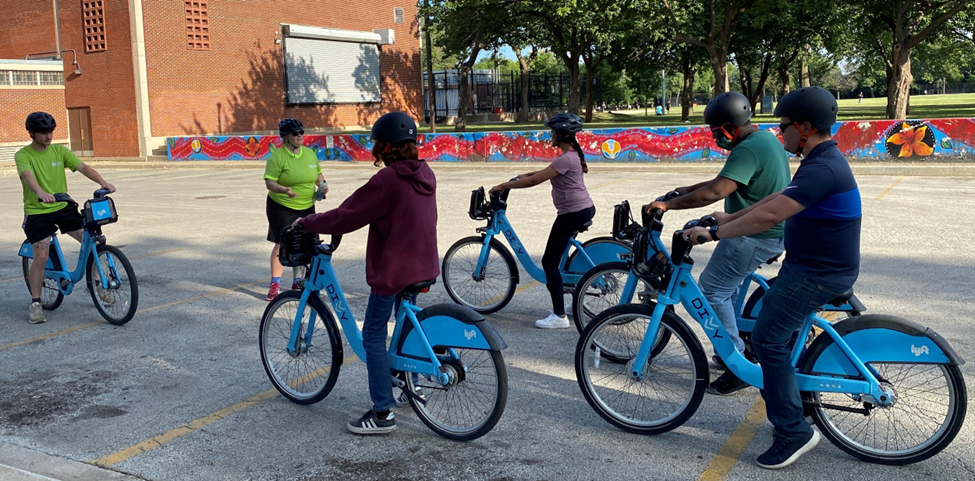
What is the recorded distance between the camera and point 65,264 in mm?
7680

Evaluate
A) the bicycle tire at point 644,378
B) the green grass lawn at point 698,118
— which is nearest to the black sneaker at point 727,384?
the bicycle tire at point 644,378

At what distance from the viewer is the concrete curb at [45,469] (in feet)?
13.9

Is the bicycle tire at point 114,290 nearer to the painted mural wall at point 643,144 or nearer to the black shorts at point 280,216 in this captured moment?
the black shorts at point 280,216

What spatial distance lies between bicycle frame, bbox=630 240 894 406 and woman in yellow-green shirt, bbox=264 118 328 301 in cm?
447

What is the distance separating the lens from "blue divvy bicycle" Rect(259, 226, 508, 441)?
4.41 m

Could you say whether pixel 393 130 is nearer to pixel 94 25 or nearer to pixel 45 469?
pixel 45 469

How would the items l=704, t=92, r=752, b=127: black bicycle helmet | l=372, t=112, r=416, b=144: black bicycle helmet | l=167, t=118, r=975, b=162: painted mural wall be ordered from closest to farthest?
l=372, t=112, r=416, b=144: black bicycle helmet, l=704, t=92, r=752, b=127: black bicycle helmet, l=167, t=118, r=975, b=162: painted mural wall

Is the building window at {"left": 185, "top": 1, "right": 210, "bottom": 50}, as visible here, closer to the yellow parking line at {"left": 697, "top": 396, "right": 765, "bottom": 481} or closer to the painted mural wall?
the painted mural wall

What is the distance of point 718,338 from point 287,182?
4.96m

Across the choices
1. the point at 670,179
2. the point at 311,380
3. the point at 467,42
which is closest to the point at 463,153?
the point at 670,179

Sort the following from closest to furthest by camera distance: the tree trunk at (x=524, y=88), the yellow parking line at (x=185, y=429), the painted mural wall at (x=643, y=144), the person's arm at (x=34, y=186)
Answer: the yellow parking line at (x=185, y=429), the person's arm at (x=34, y=186), the painted mural wall at (x=643, y=144), the tree trunk at (x=524, y=88)

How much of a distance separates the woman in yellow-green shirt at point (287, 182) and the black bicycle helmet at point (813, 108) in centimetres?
523

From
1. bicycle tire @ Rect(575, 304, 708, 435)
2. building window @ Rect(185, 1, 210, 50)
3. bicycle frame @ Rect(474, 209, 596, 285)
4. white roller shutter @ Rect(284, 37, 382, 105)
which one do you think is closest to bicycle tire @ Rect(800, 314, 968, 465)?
bicycle tire @ Rect(575, 304, 708, 435)

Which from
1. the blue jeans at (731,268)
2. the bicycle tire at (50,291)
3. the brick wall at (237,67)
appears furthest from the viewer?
the brick wall at (237,67)
